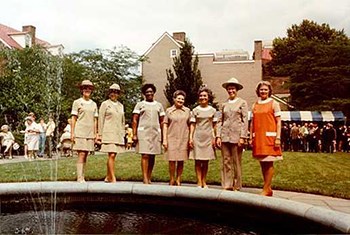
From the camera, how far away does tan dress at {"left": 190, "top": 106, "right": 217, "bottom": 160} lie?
7.95 meters

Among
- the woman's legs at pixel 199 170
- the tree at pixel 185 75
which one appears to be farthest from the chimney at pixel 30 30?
the woman's legs at pixel 199 170

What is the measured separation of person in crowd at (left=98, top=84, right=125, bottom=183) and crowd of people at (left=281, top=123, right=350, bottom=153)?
64.9 feet

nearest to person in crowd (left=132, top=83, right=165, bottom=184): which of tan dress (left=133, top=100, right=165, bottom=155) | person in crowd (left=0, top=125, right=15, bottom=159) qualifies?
tan dress (left=133, top=100, right=165, bottom=155)

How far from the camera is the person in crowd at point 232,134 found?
7719 mm

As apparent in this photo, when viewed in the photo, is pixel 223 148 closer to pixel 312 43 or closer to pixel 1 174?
pixel 1 174

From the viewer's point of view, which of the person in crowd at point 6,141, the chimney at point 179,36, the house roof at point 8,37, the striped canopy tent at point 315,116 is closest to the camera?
the person in crowd at point 6,141

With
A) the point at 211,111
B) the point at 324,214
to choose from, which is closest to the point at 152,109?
the point at 211,111

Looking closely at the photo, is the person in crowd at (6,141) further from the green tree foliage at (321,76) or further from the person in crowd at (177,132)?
the green tree foliage at (321,76)

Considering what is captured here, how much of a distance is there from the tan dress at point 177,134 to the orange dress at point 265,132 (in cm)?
132

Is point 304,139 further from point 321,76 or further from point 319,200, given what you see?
point 319,200

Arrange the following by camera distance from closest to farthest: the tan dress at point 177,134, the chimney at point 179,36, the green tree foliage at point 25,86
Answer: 1. the tan dress at point 177,134
2. the green tree foliage at point 25,86
3. the chimney at point 179,36

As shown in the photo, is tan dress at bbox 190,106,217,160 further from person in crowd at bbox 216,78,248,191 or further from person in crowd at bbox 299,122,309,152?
person in crowd at bbox 299,122,309,152

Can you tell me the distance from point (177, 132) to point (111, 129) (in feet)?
3.96

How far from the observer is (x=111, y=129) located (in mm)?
8445
